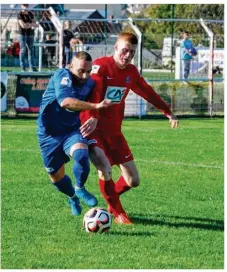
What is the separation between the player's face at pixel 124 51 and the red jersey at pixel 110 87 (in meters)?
0.21

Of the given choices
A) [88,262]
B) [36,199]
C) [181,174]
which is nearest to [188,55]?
[181,174]

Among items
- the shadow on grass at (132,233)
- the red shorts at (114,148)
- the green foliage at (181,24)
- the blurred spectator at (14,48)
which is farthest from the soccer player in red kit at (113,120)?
the green foliage at (181,24)

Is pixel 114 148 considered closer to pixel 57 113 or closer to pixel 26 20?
pixel 57 113

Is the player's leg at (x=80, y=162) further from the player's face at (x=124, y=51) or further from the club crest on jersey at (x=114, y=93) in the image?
the player's face at (x=124, y=51)

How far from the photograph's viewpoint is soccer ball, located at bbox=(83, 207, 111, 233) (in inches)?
330

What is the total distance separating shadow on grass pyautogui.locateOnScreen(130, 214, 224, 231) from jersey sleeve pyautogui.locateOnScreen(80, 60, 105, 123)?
1179mm

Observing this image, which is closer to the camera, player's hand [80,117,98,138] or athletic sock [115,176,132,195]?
player's hand [80,117,98,138]

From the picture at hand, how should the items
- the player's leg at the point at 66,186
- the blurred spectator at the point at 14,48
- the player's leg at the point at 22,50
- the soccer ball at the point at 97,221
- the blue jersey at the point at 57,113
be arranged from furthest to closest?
the blurred spectator at the point at 14,48 → the player's leg at the point at 22,50 → the player's leg at the point at 66,186 → the blue jersey at the point at 57,113 → the soccer ball at the point at 97,221

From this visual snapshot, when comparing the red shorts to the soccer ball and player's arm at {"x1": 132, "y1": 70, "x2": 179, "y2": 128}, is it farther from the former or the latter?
the soccer ball

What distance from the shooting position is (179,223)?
8977 mm

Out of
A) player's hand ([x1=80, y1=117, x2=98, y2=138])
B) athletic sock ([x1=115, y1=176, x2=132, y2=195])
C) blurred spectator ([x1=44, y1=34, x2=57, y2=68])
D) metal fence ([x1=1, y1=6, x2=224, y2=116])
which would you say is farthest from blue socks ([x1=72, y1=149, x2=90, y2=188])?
blurred spectator ([x1=44, y1=34, x2=57, y2=68])

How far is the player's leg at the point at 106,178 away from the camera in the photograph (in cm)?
897

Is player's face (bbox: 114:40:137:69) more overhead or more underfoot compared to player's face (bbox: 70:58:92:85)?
more overhead

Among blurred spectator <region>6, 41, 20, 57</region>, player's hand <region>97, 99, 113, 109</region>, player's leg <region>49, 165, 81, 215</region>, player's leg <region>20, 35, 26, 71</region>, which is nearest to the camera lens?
player's hand <region>97, 99, 113, 109</region>
